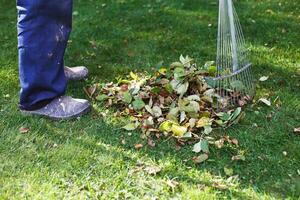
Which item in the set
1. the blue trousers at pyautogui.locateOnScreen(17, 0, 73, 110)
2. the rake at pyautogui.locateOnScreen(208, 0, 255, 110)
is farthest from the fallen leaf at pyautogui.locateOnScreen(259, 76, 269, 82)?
the blue trousers at pyautogui.locateOnScreen(17, 0, 73, 110)

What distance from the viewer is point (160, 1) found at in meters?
4.56

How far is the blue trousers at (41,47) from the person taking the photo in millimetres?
2482

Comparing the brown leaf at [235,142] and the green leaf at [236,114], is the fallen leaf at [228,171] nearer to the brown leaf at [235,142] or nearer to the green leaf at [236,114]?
the brown leaf at [235,142]

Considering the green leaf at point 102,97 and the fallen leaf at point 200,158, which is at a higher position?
the fallen leaf at point 200,158

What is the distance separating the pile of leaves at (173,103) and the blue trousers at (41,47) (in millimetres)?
355

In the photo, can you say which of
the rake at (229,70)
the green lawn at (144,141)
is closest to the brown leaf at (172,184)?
the green lawn at (144,141)

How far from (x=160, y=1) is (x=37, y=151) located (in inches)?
100

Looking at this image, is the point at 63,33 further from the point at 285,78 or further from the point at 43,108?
the point at 285,78

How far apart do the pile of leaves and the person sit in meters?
0.25

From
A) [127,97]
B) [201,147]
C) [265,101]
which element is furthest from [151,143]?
[265,101]

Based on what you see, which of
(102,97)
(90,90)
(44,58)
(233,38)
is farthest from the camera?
(90,90)

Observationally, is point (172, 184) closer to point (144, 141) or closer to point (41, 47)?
point (144, 141)

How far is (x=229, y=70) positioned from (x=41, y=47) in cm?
108

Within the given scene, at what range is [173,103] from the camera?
2707 mm
